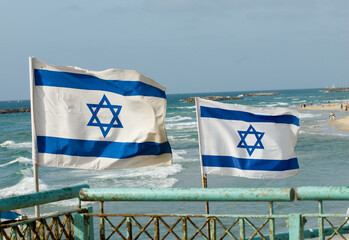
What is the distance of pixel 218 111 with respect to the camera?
7879 millimetres

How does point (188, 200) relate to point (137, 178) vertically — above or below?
above

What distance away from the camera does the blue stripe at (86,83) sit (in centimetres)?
681

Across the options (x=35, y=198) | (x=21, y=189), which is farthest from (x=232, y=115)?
(x=21, y=189)

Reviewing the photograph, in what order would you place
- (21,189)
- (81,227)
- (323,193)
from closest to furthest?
(323,193)
(81,227)
(21,189)

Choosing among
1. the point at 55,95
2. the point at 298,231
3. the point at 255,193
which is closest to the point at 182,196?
the point at 255,193

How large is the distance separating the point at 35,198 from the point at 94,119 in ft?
8.15

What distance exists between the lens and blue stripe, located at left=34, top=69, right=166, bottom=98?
22.4 feet

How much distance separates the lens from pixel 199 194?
433 cm

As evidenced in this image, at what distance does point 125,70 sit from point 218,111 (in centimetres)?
154

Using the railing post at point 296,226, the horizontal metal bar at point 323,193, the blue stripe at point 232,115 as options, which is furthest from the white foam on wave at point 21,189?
the horizontal metal bar at point 323,193

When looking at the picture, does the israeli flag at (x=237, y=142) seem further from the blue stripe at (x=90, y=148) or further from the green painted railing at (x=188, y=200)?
the green painted railing at (x=188, y=200)

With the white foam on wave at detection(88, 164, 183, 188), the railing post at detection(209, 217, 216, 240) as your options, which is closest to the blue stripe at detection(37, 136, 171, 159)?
the railing post at detection(209, 217, 216, 240)

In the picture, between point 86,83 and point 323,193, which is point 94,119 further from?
point 323,193

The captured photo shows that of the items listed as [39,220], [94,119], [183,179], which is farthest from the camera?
[183,179]
